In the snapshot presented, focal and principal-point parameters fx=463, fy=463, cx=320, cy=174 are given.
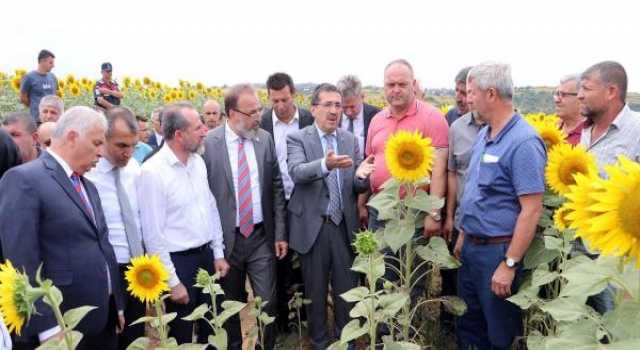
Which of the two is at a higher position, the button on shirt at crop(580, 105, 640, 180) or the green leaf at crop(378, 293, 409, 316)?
the button on shirt at crop(580, 105, 640, 180)

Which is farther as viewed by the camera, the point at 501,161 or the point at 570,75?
the point at 570,75

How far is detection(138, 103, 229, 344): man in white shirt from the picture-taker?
2.95m

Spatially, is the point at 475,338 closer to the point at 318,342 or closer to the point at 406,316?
the point at 406,316

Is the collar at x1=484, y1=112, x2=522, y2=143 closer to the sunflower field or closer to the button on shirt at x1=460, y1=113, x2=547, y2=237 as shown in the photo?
the button on shirt at x1=460, y1=113, x2=547, y2=237

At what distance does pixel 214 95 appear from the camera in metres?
11.8

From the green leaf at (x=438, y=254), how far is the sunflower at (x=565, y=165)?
703 mm

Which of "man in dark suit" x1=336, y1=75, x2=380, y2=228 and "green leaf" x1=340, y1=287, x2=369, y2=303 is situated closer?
"green leaf" x1=340, y1=287, x2=369, y2=303

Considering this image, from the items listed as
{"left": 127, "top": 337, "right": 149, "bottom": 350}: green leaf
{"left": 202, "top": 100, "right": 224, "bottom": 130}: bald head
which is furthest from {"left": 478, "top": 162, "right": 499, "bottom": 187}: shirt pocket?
{"left": 202, "top": 100, "right": 224, "bottom": 130}: bald head

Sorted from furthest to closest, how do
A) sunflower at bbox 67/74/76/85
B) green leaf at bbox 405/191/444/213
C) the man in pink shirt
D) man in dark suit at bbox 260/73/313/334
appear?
sunflower at bbox 67/74/76/85 → man in dark suit at bbox 260/73/313/334 → the man in pink shirt → green leaf at bbox 405/191/444/213

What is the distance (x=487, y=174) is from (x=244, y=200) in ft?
5.68

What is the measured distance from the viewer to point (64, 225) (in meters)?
2.32

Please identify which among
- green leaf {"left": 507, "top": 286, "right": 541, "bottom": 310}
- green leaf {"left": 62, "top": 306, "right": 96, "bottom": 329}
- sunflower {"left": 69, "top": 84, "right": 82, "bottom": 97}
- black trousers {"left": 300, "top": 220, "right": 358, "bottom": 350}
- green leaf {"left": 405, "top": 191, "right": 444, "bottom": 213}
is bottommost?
black trousers {"left": 300, "top": 220, "right": 358, "bottom": 350}

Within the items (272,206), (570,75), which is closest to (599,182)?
(272,206)

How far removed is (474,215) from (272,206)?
1565mm
